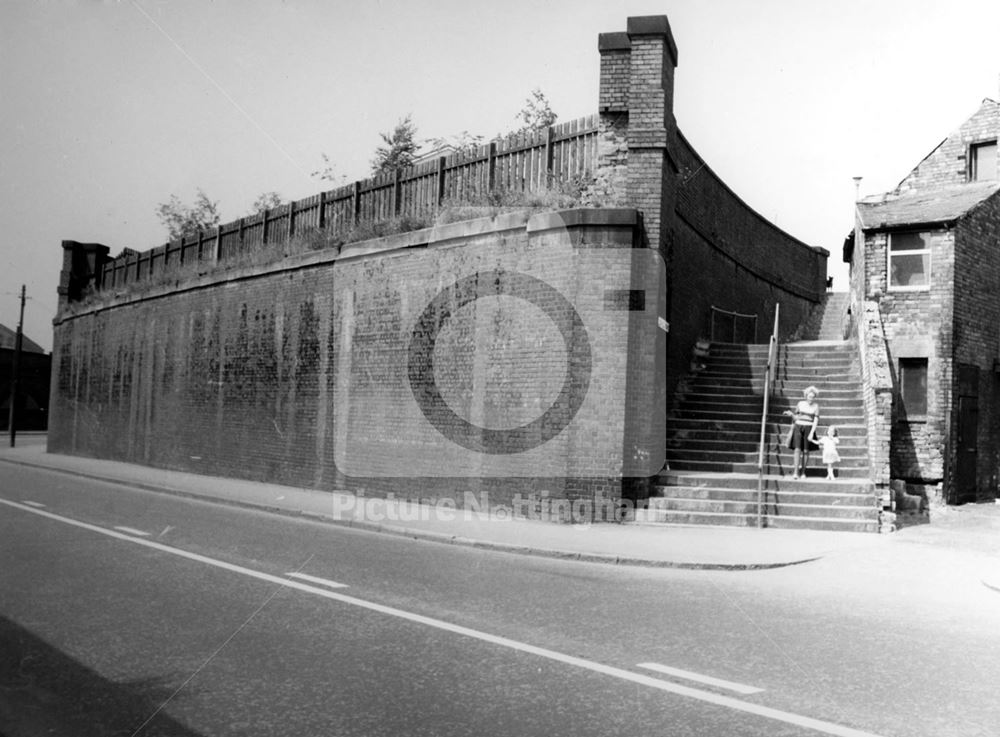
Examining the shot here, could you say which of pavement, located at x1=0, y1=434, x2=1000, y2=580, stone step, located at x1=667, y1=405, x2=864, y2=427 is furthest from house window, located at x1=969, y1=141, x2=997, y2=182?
stone step, located at x1=667, y1=405, x2=864, y2=427

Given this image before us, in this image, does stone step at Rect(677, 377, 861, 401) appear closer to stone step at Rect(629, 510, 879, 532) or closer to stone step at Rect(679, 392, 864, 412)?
stone step at Rect(679, 392, 864, 412)

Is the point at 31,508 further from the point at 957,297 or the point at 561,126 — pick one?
the point at 957,297

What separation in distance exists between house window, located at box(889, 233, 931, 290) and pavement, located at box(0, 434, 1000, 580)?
4.88 meters

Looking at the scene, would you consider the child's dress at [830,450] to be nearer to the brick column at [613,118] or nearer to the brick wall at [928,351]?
the brick wall at [928,351]

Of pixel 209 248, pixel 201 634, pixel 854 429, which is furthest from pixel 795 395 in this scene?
pixel 209 248

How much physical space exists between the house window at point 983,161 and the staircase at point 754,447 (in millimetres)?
6935

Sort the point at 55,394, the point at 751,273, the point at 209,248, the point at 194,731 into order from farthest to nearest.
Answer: the point at 55,394 < the point at 209,248 < the point at 751,273 < the point at 194,731

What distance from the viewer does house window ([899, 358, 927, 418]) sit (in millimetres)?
17500

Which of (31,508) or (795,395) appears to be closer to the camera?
(31,508)

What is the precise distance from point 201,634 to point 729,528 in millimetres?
8538

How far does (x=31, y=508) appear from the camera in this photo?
43.7 feet

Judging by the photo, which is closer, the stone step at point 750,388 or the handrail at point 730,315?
the stone step at point 750,388

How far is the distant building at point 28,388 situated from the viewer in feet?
199

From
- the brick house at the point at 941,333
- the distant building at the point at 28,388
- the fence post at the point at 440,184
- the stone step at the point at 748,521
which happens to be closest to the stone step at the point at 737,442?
the stone step at the point at 748,521
